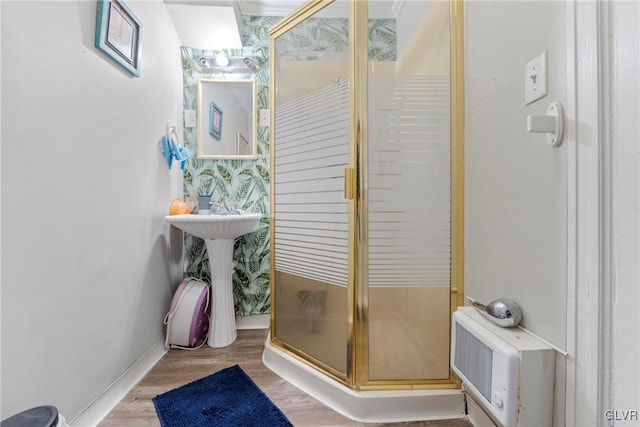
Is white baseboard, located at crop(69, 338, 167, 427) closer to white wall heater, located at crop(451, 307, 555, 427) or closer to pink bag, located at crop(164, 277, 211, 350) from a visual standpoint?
pink bag, located at crop(164, 277, 211, 350)

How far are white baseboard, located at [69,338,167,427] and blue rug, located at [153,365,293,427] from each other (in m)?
0.17

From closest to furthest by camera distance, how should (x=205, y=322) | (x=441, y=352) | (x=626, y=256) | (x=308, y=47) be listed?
(x=626, y=256) < (x=441, y=352) < (x=308, y=47) < (x=205, y=322)

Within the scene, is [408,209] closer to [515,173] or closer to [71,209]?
[515,173]

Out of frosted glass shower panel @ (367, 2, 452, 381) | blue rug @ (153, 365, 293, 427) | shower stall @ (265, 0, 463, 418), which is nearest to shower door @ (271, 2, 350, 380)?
shower stall @ (265, 0, 463, 418)

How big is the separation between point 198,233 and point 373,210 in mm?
1036

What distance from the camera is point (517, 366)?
677 millimetres

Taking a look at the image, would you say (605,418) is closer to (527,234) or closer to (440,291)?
(527,234)

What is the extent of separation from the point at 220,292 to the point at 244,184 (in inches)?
30.9

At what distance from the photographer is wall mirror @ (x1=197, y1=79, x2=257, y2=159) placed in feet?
6.30

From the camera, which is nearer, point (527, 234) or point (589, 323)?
point (589, 323)

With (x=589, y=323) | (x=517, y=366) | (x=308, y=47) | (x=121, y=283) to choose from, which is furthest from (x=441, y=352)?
(x=308, y=47)

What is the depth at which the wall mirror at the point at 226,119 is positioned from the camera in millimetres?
1919

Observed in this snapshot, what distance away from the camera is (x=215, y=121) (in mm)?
1943

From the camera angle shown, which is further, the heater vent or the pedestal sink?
the pedestal sink
